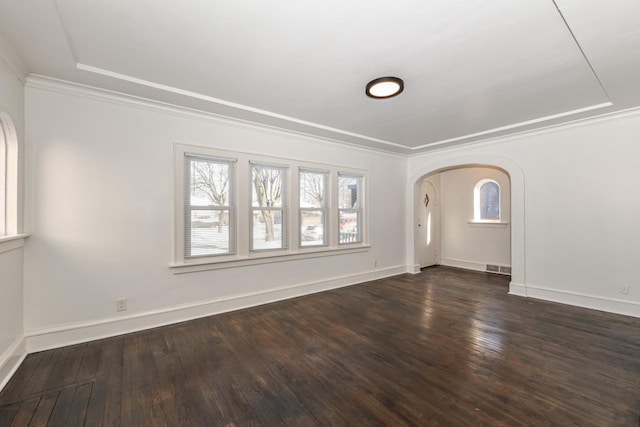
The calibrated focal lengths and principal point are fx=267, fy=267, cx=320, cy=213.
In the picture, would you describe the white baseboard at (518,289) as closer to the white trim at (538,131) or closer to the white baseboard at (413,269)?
the white baseboard at (413,269)

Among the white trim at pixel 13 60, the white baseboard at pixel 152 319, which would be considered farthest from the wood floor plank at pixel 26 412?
the white trim at pixel 13 60

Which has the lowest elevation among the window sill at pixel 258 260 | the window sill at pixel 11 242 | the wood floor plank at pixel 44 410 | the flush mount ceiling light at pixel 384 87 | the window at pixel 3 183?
the wood floor plank at pixel 44 410

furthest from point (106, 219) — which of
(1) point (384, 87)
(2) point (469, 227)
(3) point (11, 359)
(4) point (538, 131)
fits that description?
(2) point (469, 227)

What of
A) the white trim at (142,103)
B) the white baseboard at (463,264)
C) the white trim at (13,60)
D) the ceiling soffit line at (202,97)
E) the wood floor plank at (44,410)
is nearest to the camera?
the wood floor plank at (44,410)

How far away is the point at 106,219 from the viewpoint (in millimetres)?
2926

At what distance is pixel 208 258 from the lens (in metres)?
3.54

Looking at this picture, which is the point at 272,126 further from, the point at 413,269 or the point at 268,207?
the point at 413,269

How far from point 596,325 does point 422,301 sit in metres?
1.96

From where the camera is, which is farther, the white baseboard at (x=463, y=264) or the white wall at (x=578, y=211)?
the white baseboard at (x=463, y=264)

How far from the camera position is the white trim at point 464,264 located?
20.5 ft

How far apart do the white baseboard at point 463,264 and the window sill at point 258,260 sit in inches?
115

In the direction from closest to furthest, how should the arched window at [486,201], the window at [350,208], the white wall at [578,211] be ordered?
the white wall at [578,211], the window at [350,208], the arched window at [486,201]

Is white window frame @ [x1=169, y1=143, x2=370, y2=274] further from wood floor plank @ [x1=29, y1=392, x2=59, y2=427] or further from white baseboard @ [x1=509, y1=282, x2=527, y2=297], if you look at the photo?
white baseboard @ [x1=509, y1=282, x2=527, y2=297]

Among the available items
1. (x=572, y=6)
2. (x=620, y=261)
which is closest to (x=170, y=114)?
(x=572, y=6)
